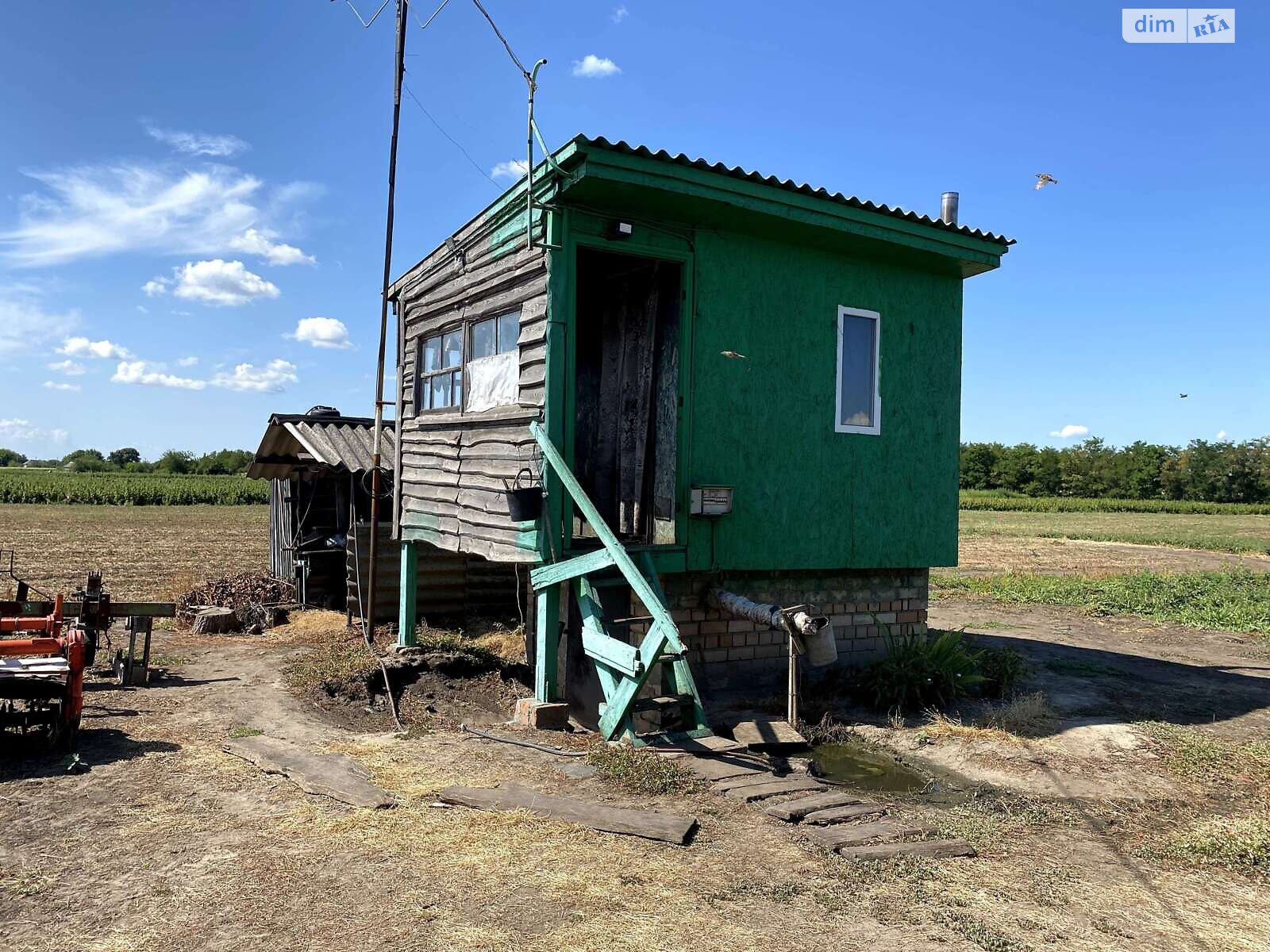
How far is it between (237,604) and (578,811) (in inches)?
442

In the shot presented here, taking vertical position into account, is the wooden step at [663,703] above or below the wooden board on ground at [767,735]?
Answer: above

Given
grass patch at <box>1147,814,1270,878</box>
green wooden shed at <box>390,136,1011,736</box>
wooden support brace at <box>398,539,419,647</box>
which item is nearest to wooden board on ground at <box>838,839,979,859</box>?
grass patch at <box>1147,814,1270,878</box>

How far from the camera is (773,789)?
19.3 feet

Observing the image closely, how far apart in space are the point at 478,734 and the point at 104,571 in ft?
52.7

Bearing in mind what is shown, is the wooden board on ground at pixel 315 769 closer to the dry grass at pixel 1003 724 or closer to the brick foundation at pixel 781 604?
the brick foundation at pixel 781 604

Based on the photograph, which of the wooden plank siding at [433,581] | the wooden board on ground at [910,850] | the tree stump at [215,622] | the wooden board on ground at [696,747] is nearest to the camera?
the wooden board on ground at [910,850]

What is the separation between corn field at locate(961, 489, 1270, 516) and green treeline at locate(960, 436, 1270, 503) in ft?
15.5

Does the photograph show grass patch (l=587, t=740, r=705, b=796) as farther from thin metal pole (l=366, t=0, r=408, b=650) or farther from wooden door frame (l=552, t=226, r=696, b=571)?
thin metal pole (l=366, t=0, r=408, b=650)

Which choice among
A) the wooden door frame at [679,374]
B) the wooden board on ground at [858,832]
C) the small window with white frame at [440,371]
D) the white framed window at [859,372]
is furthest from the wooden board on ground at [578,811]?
the white framed window at [859,372]

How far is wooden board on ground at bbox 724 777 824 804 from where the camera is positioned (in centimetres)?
574

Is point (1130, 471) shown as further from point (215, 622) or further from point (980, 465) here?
point (215, 622)

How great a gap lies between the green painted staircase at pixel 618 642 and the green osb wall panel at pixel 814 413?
1357mm

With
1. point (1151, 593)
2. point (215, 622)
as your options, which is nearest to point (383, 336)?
point (215, 622)

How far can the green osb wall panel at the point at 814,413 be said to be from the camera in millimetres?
8859
